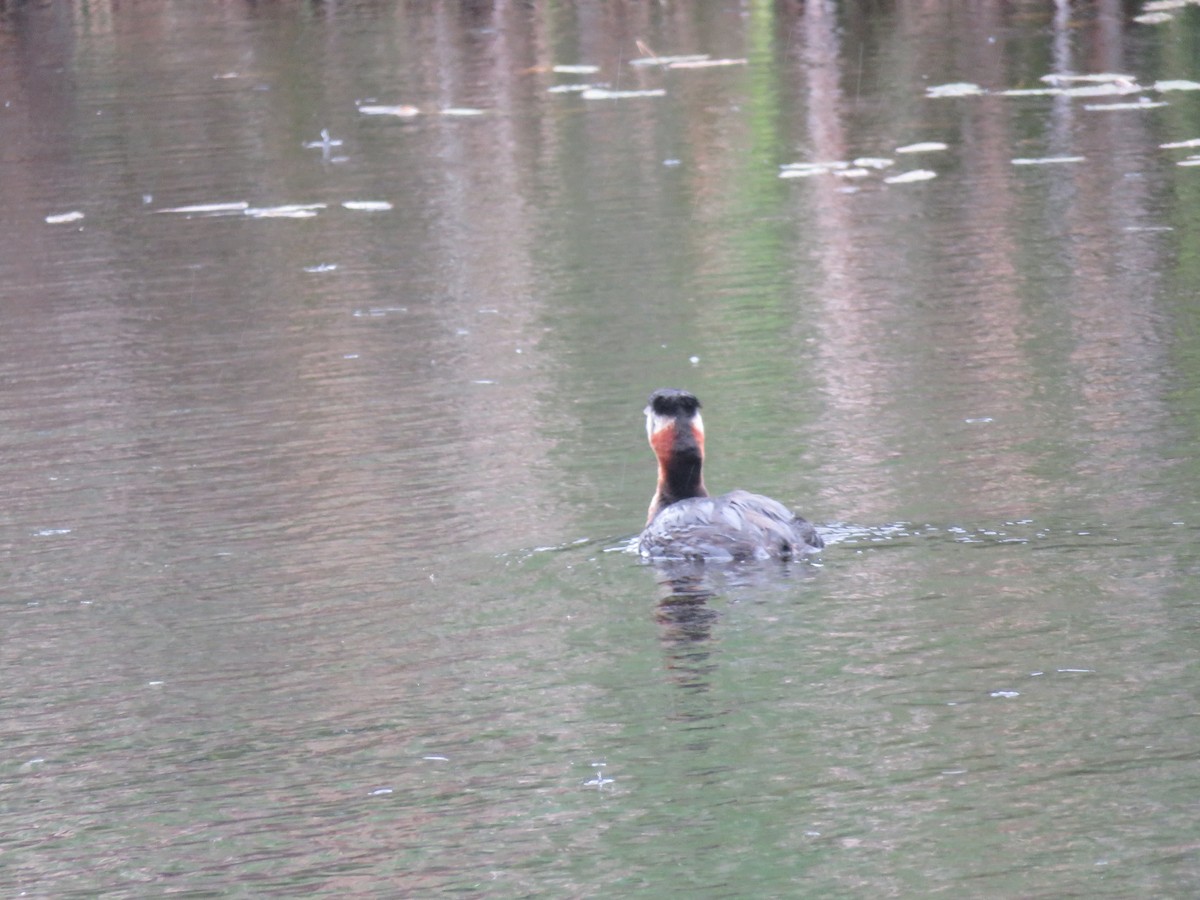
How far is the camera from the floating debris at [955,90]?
23203mm

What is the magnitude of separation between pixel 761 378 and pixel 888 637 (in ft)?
15.3

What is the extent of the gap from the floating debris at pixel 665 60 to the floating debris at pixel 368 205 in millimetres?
9297

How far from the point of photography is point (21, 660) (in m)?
8.33

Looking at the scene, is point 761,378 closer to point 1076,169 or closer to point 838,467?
point 838,467

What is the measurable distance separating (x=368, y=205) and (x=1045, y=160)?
5.66 m

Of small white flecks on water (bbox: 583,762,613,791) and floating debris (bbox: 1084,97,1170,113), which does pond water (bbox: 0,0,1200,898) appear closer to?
small white flecks on water (bbox: 583,762,613,791)

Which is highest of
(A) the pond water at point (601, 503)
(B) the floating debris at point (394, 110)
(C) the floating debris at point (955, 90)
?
(B) the floating debris at point (394, 110)

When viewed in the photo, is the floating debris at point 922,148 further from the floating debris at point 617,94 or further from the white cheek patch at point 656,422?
the white cheek patch at point 656,422

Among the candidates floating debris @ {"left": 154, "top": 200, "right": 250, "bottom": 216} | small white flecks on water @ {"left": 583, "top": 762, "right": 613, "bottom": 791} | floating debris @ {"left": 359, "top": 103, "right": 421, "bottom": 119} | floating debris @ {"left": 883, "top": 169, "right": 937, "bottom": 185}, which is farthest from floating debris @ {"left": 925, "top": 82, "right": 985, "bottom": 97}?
small white flecks on water @ {"left": 583, "top": 762, "right": 613, "bottom": 791}

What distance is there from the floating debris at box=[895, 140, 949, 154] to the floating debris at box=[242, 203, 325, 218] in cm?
515

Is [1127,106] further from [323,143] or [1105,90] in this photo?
[323,143]

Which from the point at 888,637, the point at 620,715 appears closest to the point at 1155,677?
the point at 888,637

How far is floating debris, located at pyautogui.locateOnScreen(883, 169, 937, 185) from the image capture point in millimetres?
18625

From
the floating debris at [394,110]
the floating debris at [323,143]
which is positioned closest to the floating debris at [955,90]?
the floating debris at [394,110]
